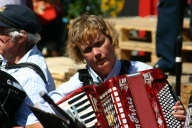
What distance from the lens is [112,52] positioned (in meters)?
2.90

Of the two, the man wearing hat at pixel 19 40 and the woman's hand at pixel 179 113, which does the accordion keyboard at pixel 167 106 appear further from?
the man wearing hat at pixel 19 40

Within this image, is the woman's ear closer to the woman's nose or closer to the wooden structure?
the woman's nose

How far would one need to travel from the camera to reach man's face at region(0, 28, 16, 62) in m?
3.19

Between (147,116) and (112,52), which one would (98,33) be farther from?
(147,116)

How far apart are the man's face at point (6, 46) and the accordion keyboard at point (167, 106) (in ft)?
4.15

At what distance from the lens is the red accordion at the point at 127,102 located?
2502 millimetres

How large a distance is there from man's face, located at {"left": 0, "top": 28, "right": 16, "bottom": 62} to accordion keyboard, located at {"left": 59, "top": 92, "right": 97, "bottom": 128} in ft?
2.95

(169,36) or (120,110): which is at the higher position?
(120,110)

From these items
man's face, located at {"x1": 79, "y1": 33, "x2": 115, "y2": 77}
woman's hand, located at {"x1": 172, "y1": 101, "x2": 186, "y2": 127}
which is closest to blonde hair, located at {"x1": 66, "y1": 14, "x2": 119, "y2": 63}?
man's face, located at {"x1": 79, "y1": 33, "x2": 115, "y2": 77}

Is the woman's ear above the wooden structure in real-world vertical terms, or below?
above

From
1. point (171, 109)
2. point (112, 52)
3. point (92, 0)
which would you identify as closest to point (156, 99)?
point (171, 109)

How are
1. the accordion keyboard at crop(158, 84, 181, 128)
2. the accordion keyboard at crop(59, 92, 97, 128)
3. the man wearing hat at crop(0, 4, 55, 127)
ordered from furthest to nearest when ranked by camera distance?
the man wearing hat at crop(0, 4, 55, 127), the accordion keyboard at crop(158, 84, 181, 128), the accordion keyboard at crop(59, 92, 97, 128)

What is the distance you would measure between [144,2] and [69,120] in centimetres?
593

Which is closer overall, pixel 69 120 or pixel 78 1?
pixel 69 120
